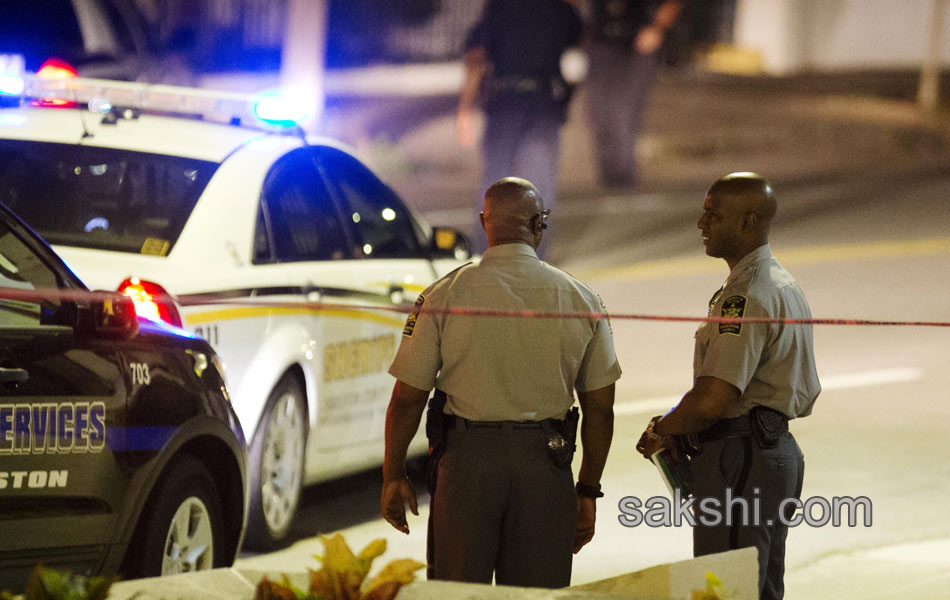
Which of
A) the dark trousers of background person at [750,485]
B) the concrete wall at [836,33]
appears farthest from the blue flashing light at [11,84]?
the concrete wall at [836,33]

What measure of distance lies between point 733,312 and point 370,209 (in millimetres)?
3067

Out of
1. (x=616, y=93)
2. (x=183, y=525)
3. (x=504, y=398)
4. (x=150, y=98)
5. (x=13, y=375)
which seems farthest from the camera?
(x=616, y=93)

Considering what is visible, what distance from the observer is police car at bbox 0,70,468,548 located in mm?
6242

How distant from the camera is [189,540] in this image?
5246 mm

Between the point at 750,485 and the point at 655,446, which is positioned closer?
the point at 750,485

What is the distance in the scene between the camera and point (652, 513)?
7266 mm

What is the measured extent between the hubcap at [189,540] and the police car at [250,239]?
83 cm

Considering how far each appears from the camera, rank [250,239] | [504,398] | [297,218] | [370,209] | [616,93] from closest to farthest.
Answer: [504,398], [250,239], [297,218], [370,209], [616,93]

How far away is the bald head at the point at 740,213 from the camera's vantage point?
484cm

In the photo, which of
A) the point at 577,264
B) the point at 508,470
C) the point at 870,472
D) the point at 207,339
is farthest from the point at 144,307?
the point at 577,264

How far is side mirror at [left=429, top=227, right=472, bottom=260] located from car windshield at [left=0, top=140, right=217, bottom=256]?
133cm

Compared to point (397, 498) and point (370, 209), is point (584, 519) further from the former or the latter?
point (370, 209)

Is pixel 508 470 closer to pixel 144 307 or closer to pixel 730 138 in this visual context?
pixel 144 307

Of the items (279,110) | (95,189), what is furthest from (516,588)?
(279,110)
